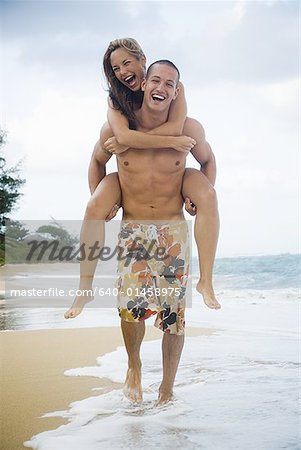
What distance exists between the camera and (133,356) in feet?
6.82

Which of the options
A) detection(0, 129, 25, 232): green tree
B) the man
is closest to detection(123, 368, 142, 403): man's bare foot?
the man

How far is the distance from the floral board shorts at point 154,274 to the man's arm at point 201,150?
0.18m

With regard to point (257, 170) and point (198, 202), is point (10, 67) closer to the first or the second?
point (198, 202)

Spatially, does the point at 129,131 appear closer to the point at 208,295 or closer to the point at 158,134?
the point at 158,134

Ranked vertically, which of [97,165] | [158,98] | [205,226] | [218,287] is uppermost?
[158,98]

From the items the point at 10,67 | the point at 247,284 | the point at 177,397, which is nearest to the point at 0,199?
the point at 10,67

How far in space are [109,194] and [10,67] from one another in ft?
3.06

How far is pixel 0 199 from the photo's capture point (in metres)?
2.81

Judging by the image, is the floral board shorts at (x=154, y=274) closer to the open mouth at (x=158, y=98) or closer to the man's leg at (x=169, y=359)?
the man's leg at (x=169, y=359)

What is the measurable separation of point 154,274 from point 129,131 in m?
0.41

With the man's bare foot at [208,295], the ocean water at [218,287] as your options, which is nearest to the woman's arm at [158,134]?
the man's bare foot at [208,295]

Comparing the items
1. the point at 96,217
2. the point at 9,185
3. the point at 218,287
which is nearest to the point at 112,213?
the point at 96,217

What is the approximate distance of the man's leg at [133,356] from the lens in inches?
80.9

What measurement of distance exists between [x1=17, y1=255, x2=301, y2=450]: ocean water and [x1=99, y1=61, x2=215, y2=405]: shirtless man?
0.56 feet
